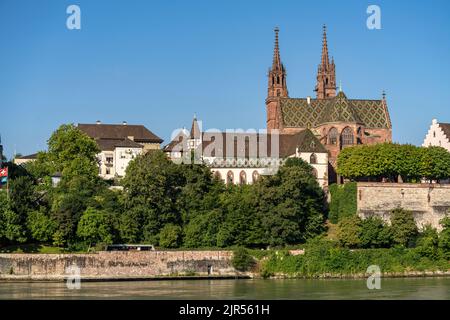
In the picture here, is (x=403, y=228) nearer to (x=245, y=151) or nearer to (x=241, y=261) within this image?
(x=241, y=261)

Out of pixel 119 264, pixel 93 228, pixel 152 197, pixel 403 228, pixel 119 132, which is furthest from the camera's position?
pixel 119 132

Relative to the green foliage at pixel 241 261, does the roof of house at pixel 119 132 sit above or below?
above

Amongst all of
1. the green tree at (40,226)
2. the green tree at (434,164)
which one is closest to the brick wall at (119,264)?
the green tree at (40,226)

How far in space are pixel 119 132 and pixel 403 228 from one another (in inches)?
1427

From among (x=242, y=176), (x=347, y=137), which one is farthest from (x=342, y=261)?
(x=347, y=137)

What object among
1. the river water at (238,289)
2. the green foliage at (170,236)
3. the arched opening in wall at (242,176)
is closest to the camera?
the river water at (238,289)

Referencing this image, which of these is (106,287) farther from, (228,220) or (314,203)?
(314,203)

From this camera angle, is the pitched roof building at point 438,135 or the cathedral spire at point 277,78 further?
the cathedral spire at point 277,78

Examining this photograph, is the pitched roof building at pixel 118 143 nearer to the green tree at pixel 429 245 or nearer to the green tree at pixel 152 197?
the green tree at pixel 152 197

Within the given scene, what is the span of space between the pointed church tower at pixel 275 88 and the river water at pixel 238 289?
113 feet

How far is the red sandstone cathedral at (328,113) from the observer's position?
81938 mm

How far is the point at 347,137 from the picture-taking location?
81875 millimetres

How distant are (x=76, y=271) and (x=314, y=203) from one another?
18.6 m

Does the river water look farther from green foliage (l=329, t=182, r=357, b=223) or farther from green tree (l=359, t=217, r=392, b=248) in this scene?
green foliage (l=329, t=182, r=357, b=223)
